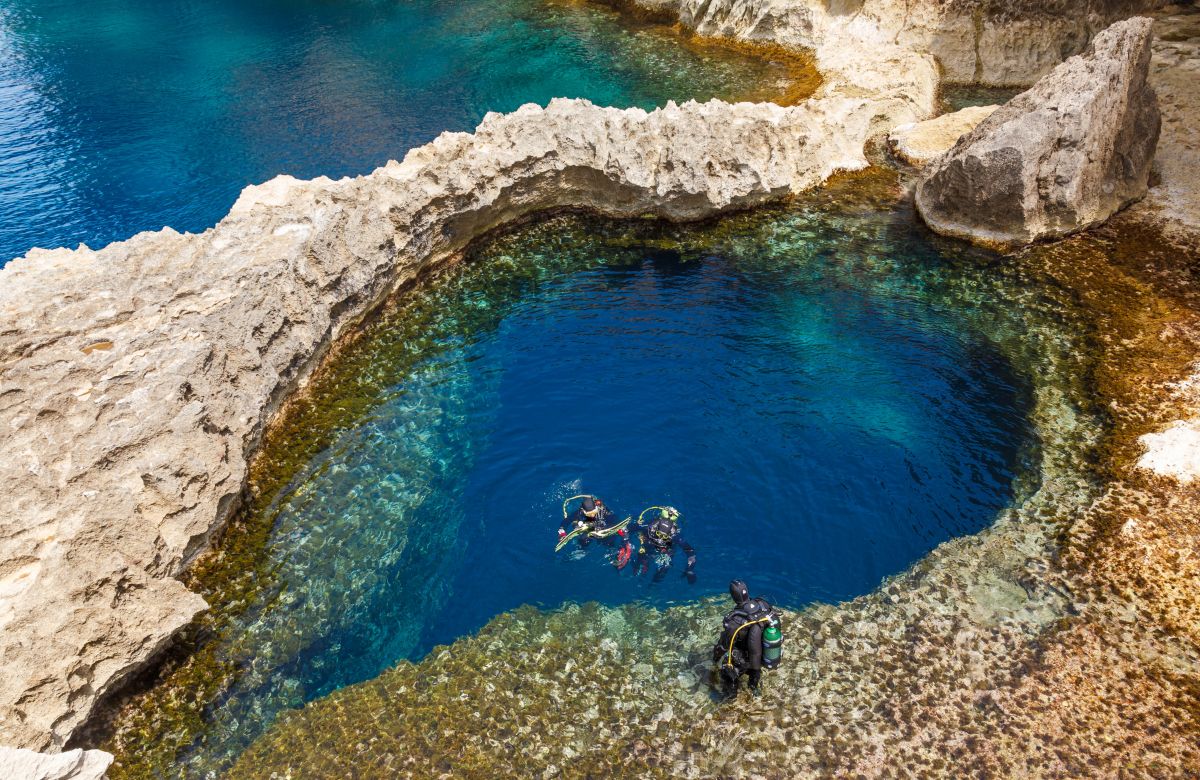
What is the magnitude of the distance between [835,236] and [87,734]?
27186mm

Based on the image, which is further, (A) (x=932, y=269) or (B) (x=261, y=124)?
(B) (x=261, y=124)

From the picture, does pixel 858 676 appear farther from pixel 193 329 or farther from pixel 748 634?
pixel 193 329

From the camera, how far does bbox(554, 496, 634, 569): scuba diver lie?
59.2 ft

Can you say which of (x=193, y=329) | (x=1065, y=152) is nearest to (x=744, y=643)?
(x=193, y=329)

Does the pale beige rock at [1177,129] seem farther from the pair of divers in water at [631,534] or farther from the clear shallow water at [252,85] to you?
the pair of divers in water at [631,534]

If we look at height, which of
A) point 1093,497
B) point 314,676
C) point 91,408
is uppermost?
point 91,408

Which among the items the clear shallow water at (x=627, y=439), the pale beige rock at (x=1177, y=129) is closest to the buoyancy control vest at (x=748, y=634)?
the clear shallow water at (x=627, y=439)

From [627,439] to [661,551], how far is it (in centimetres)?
421

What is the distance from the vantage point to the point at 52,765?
11.0 m

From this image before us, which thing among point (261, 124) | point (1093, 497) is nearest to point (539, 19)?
point (261, 124)

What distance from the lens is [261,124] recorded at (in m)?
38.9

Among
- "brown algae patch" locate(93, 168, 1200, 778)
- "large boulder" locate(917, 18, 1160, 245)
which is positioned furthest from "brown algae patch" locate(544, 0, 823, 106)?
"brown algae patch" locate(93, 168, 1200, 778)

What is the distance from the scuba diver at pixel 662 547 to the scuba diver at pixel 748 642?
9.82 feet

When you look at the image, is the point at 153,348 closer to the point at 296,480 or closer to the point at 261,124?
the point at 296,480
